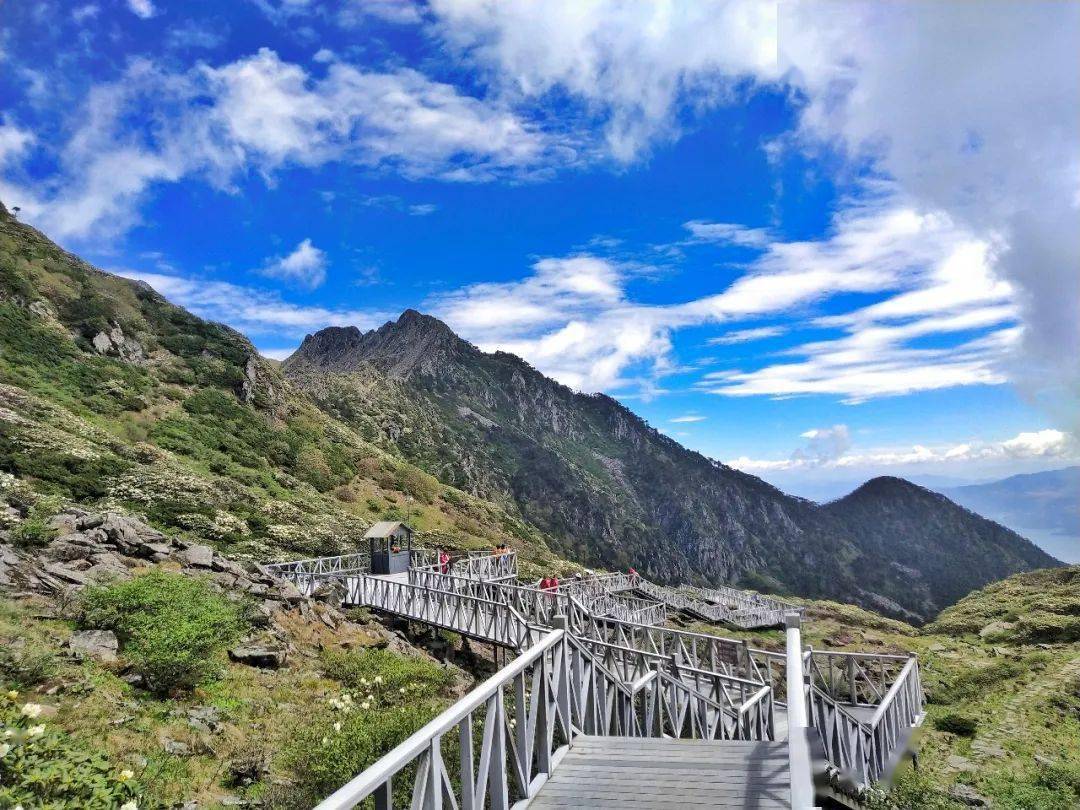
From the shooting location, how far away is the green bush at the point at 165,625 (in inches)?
345

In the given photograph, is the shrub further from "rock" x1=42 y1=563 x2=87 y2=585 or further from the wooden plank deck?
"rock" x1=42 y1=563 x2=87 y2=585

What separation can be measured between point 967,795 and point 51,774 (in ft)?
41.5

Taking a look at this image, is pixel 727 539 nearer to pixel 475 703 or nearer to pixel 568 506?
pixel 568 506

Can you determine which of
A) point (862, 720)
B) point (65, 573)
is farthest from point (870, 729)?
point (65, 573)

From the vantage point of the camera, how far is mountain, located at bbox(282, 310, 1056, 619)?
8169cm

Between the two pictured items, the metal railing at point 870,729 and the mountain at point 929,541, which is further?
the mountain at point 929,541

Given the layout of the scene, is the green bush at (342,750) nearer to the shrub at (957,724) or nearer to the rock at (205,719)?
the rock at (205,719)

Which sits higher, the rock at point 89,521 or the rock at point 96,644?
the rock at point 89,521

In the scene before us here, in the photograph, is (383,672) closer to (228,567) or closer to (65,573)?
(228,567)

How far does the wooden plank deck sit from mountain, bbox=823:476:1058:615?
102 m

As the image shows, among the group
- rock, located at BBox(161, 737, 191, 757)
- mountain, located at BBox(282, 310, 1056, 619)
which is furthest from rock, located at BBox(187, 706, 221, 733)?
mountain, located at BBox(282, 310, 1056, 619)

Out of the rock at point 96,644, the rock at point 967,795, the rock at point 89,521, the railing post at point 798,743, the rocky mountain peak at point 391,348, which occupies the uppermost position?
the rocky mountain peak at point 391,348

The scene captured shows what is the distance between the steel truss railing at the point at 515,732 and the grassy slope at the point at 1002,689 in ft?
12.7

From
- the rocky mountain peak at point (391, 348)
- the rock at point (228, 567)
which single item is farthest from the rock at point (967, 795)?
the rocky mountain peak at point (391, 348)
